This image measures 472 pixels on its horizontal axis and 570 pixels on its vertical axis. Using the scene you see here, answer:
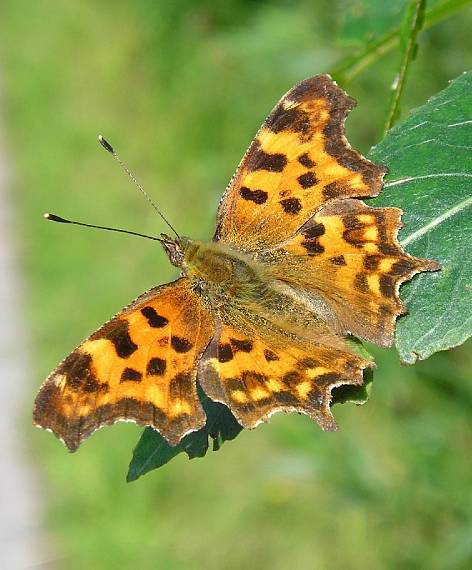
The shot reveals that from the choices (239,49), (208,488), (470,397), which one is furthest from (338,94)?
(239,49)

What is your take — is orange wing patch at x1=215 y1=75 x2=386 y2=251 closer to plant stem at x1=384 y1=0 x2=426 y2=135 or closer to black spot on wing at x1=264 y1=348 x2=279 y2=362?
plant stem at x1=384 y1=0 x2=426 y2=135

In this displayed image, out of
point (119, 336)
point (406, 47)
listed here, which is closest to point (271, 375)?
point (119, 336)

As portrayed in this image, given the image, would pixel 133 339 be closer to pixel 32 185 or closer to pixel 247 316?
pixel 247 316

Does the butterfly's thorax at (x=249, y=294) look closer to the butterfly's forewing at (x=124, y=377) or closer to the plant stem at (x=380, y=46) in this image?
the butterfly's forewing at (x=124, y=377)

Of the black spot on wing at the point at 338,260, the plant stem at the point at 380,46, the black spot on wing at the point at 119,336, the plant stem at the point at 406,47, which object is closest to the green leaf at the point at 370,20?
the plant stem at the point at 380,46

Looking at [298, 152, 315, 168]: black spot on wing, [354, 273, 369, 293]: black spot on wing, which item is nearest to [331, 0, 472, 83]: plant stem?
[298, 152, 315, 168]: black spot on wing

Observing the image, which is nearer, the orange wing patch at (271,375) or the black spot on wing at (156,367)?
the orange wing patch at (271,375)
